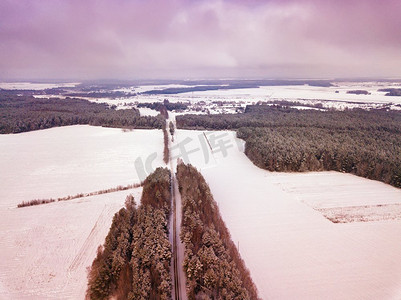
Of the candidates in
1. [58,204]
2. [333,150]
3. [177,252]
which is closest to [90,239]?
[177,252]

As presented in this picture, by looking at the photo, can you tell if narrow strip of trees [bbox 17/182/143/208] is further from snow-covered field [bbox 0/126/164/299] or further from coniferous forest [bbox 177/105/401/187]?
coniferous forest [bbox 177/105/401/187]

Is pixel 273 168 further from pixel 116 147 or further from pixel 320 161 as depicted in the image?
pixel 116 147

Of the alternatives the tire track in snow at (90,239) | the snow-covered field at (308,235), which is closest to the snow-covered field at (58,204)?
the tire track in snow at (90,239)

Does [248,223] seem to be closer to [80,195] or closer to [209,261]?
[209,261]

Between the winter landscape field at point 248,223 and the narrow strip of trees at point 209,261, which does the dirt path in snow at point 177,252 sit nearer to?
the narrow strip of trees at point 209,261

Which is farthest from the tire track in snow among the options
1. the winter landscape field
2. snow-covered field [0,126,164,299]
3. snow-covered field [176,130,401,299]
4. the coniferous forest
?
the coniferous forest

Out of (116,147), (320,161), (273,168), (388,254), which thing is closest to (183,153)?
(116,147)
